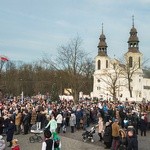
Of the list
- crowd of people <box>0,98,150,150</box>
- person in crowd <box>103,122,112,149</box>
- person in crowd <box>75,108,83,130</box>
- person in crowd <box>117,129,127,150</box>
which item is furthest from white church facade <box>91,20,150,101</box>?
person in crowd <box>117,129,127,150</box>

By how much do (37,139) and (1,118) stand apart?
2.49 metres

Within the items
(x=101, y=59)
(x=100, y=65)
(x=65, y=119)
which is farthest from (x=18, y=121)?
(x=100, y=65)

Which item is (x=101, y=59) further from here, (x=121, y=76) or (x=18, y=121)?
(x=18, y=121)

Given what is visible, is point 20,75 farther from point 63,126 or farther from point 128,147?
point 128,147

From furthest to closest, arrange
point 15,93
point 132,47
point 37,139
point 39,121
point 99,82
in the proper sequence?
1. point 99,82
2. point 132,47
3. point 15,93
4. point 39,121
5. point 37,139

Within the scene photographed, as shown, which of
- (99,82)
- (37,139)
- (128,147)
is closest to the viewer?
(128,147)

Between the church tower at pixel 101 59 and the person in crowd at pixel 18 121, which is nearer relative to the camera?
the person in crowd at pixel 18 121

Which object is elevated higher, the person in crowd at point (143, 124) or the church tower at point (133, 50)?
the church tower at point (133, 50)

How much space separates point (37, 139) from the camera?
20.9m

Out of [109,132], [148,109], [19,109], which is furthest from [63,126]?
[148,109]

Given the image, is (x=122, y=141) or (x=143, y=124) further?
(x=143, y=124)

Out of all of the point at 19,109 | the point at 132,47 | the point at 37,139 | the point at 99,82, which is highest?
the point at 132,47

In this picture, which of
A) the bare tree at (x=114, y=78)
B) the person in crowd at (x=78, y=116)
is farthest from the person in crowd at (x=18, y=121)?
the bare tree at (x=114, y=78)

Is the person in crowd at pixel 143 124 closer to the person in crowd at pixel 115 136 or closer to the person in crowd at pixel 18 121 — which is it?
the person in crowd at pixel 115 136
